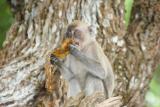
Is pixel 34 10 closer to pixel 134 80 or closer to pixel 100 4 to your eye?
pixel 100 4

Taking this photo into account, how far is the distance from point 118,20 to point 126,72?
2.51 ft

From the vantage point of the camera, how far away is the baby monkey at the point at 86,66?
30.6ft

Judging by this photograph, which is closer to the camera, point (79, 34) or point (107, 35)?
point (79, 34)

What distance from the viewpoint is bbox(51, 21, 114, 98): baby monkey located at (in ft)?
30.6

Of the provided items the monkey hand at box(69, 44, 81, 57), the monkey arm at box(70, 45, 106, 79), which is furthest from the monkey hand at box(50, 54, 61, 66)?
the monkey arm at box(70, 45, 106, 79)

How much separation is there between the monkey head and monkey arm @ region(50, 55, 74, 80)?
1.06 feet

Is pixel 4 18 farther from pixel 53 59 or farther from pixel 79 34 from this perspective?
pixel 53 59

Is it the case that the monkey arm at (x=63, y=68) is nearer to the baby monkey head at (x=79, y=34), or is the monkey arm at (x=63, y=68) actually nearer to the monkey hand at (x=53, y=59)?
the monkey hand at (x=53, y=59)

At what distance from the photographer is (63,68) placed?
30.3 ft

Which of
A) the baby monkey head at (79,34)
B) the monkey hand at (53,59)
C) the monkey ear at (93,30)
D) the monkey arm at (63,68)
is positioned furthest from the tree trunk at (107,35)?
the monkey hand at (53,59)

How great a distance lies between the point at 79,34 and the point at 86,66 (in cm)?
45

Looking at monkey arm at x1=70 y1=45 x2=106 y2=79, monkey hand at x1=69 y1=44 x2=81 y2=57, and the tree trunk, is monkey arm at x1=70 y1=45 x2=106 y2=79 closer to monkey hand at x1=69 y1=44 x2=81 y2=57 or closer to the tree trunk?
monkey hand at x1=69 y1=44 x2=81 y2=57

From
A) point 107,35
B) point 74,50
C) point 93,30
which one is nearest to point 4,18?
point 93,30

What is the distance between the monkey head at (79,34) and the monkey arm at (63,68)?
32cm
